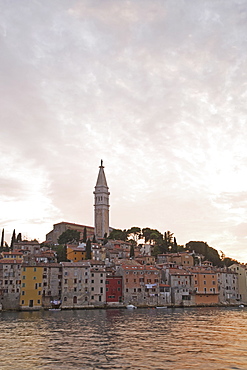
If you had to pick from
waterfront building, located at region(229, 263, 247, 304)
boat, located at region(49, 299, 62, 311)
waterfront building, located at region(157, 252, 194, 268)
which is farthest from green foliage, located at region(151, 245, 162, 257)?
boat, located at region(49, 299, 62, 311)

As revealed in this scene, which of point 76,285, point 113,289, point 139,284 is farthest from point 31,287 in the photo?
point 139,284

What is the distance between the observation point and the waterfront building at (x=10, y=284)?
2324 inches

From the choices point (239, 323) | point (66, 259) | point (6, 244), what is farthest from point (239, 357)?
point (6, 244)

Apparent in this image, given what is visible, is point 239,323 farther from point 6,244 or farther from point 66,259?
point 6,244

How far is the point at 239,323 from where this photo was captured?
1638 inches

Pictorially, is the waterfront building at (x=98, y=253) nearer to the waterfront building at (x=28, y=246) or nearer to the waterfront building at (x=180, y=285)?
the waterfront building at (x=28, y=246)

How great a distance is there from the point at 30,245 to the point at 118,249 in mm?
20946

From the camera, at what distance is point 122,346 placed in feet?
88.0

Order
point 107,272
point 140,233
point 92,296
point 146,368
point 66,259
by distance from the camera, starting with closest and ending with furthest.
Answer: point 146,368, point 92,296, point 107,272, point 66,259, point 140,233

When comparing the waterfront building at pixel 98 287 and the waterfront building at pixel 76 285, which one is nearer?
the waterfront building at pixel 76 285

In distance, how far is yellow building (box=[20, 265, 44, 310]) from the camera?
196 feet

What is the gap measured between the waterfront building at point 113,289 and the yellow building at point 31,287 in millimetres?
12013

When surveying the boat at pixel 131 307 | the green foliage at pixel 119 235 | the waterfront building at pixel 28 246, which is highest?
the green foliage at pixel 119 235

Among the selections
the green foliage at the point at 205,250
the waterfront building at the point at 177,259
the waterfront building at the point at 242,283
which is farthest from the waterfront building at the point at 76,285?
the green foliage at the point at 205,250
